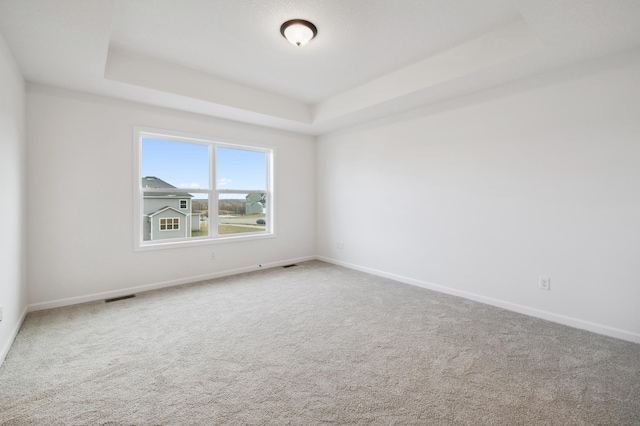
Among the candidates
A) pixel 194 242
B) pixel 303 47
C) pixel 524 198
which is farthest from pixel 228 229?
pixel 524 198

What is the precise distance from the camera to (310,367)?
2.05 meters

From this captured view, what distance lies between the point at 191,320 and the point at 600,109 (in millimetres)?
4185

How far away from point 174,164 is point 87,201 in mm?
1100

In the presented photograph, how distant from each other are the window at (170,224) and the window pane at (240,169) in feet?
2.53

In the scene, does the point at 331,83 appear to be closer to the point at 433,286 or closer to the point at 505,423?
the point at 433,286

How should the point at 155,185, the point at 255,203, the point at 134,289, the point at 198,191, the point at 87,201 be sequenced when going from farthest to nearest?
the point at 255,203
the point at 198,191
the point at 155,185
the point at 134,289
the point at 87,201

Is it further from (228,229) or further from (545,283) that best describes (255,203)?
(545,283)

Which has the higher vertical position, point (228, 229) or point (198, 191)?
point (198, 191)

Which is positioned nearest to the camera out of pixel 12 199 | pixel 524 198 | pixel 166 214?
pixel 12 199

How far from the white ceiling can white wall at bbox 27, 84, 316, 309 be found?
266 mm

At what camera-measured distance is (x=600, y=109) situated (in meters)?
2.57

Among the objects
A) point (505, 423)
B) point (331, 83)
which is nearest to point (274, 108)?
point (331, 83)

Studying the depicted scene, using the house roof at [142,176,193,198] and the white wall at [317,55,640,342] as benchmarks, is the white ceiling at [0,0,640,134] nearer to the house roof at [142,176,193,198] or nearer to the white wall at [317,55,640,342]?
the white wall at [317,55,640,342]

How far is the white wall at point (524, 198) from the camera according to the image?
2.50m
